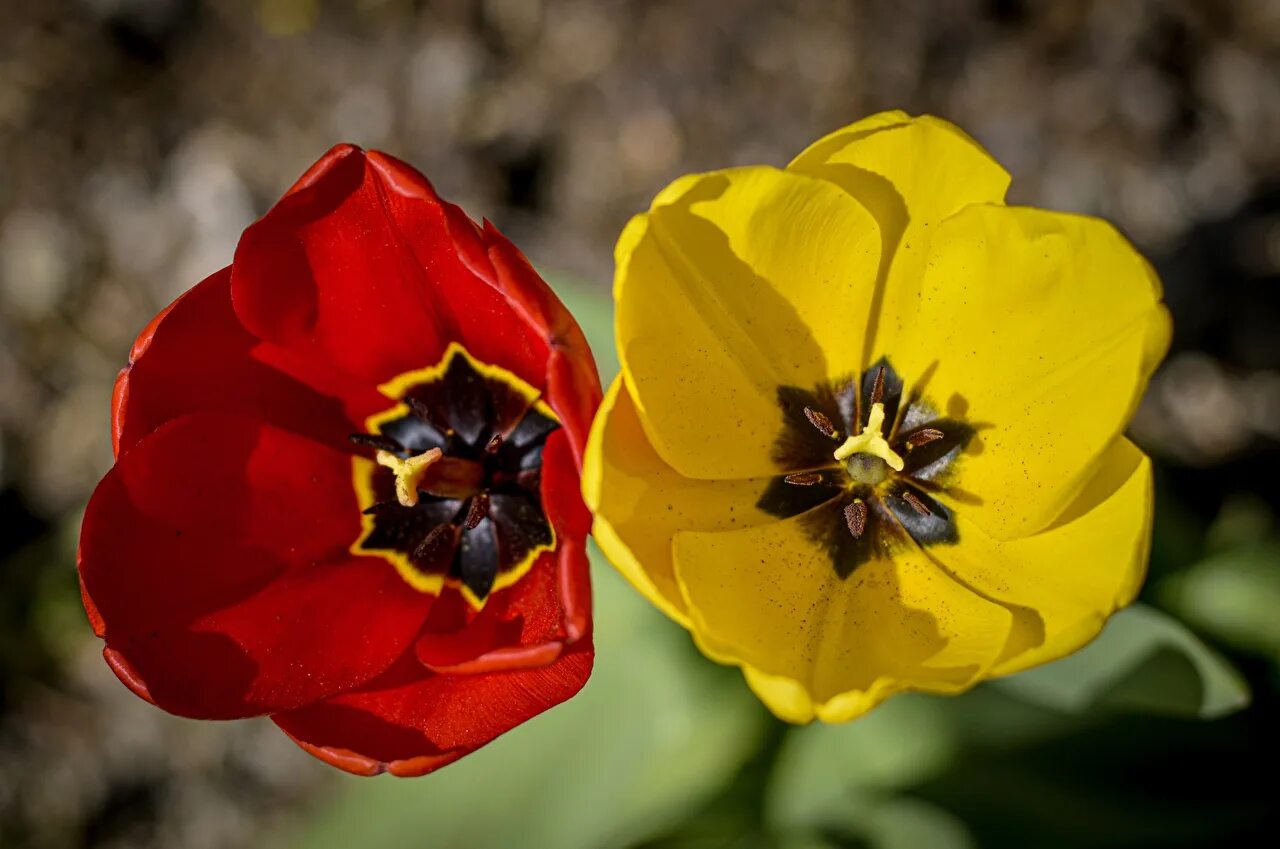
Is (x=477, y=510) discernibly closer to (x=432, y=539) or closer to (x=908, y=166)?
(x=432, y=539)

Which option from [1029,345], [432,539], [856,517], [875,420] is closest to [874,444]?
[875,420]

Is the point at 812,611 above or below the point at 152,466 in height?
below

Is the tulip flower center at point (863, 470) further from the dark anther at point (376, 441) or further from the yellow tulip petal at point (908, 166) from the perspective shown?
the dark anther at point (376, 441)

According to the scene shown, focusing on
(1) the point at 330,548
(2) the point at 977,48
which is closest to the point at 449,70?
(2) the point at 977,48

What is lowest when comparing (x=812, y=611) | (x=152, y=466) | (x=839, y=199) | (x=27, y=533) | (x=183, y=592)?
(x=27, y=533)

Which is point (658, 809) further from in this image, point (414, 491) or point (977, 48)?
point (977, 48)

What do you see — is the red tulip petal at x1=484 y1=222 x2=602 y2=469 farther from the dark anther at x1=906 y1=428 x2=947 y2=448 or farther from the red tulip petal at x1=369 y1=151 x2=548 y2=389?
the dark anther at x1=906 y1=428 x2=947 y2=448
